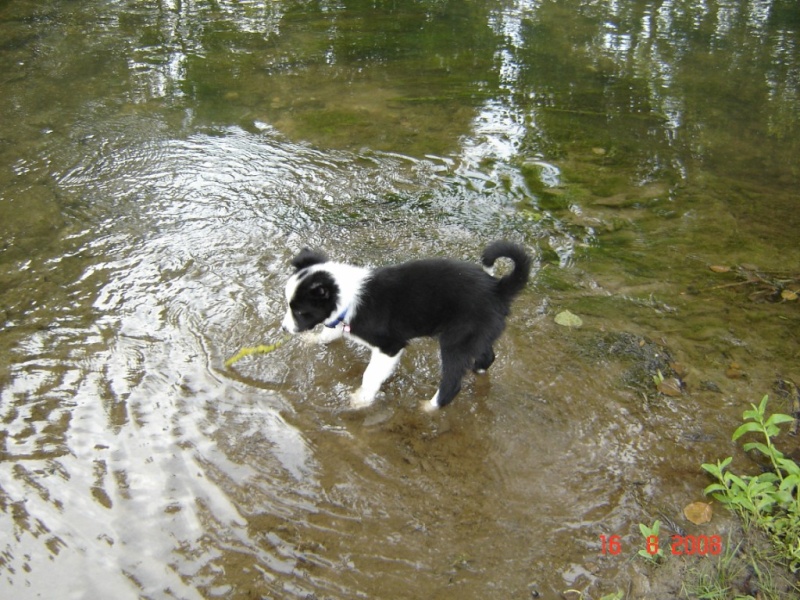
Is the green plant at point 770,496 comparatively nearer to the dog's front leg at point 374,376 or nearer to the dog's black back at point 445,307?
the dog's black back at point 445,307

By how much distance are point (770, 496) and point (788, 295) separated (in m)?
2.09

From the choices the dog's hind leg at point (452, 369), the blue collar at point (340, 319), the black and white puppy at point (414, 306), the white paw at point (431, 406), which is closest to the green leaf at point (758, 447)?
the black and white puppy at point (414, 306)

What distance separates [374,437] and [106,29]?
8968 millimetres

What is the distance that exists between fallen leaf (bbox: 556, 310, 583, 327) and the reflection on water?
0.06 m

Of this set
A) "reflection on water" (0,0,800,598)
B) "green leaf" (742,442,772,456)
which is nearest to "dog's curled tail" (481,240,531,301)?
"reflection on water" (0,0,800,598)

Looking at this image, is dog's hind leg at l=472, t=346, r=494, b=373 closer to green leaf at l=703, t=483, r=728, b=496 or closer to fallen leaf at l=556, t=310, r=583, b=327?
fallen leaf at l=556, t=310, r=583, b=327

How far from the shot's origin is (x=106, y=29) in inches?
368

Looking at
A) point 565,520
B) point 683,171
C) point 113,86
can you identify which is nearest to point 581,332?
point 565,520

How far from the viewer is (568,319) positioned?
427cm

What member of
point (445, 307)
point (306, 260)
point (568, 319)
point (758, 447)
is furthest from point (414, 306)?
point (758, 447)

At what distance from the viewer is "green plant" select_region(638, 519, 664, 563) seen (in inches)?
111

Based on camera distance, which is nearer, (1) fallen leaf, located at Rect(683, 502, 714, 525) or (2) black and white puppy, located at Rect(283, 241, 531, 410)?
(1) fallen leaf, located at Rect(683, 502, 714, 525)

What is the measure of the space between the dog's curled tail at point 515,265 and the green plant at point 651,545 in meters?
1.40

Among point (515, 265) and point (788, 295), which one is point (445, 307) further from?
point (788, 295)
